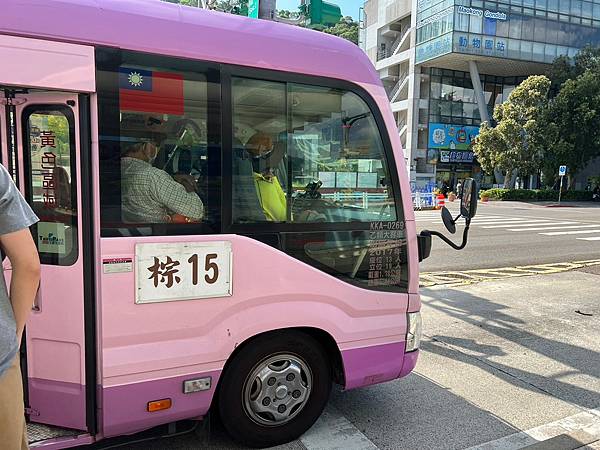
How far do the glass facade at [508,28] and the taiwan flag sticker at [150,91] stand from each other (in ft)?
134

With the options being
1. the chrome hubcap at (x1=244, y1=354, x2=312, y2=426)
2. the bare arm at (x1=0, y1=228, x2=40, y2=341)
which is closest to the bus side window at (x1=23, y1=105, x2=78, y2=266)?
the bare arm at (x1=0, y1=228, x2=40, y2=341)

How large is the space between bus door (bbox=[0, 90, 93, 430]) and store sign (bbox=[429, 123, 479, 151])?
147 feet

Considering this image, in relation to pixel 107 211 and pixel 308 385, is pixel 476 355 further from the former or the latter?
pixel 107 211

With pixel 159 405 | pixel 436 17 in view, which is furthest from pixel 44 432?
pixel 436 17

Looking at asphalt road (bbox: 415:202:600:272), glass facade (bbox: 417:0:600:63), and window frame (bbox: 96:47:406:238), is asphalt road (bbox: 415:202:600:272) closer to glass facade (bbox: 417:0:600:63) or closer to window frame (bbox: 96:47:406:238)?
window frame (bbox: 96:47:406:238)

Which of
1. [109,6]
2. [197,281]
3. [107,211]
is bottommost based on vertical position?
[197,281]

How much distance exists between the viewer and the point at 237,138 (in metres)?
2.84

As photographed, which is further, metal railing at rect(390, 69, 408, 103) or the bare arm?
metal railing at rect(390, 69, 408, 103)

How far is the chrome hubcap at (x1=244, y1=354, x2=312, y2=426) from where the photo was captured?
3043 mm

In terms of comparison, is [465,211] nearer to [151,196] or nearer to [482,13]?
[151,196]

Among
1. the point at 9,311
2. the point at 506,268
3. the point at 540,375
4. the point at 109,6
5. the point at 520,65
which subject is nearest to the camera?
the point at 9,311

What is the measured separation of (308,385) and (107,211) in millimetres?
1680

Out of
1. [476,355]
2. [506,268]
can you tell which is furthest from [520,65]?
[476,355]

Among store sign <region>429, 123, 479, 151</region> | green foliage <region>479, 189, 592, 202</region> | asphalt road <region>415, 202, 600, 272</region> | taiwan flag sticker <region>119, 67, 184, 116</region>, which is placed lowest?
asphalt road <region>415, 202, 600, 272</region>
